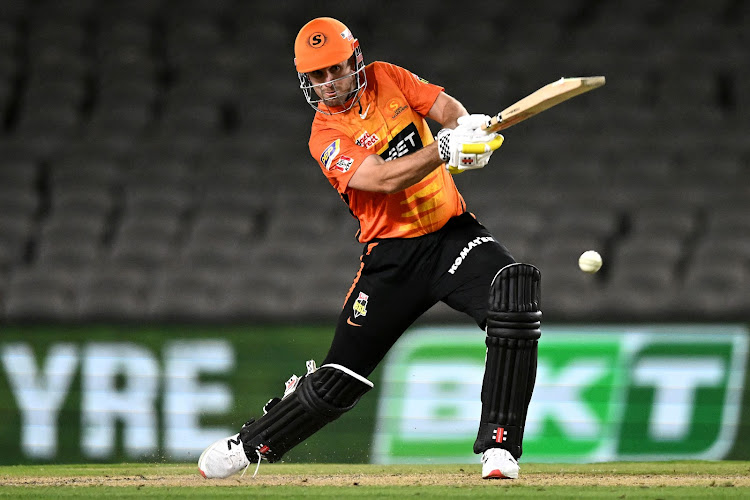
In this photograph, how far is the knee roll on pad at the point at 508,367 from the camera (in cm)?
401

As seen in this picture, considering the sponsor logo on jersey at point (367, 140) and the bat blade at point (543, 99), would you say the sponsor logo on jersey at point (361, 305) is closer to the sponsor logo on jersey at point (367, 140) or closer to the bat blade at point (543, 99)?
the sponsor logo on jersey at point (367, 140)

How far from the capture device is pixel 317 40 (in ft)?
14.4

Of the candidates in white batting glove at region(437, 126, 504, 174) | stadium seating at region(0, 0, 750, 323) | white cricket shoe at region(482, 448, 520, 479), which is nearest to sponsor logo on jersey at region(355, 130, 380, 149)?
white batting glove at region(437, 126, 504, 174)

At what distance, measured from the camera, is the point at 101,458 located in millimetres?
6672

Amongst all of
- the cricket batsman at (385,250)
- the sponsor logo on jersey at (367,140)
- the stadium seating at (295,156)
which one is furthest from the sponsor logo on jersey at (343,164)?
the stadium seating at (295,156)

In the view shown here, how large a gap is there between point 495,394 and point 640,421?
8.72 ft

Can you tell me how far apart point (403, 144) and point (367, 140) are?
6.1 inches

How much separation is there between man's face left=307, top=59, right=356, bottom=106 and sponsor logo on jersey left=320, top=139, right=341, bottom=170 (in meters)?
0.18

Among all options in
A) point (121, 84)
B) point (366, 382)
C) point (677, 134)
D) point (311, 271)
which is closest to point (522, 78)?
point (677, 134)

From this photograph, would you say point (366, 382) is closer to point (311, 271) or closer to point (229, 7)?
point (311, 271)

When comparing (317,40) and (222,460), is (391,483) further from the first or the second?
(317,40)

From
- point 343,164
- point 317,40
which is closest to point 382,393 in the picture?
point 343,164

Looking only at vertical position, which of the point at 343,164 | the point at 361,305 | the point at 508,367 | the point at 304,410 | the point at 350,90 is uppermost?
the point at 350,90

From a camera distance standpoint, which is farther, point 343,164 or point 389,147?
point 389,147
